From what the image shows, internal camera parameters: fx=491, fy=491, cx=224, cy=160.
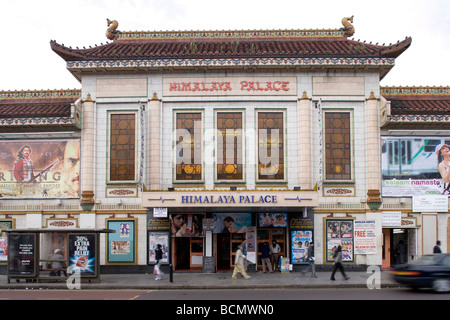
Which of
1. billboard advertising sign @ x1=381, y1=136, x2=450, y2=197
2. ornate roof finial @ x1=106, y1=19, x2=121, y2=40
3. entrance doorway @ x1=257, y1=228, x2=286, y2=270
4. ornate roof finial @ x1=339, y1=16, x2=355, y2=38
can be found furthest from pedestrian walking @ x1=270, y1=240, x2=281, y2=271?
ornate roof finial @ x1=106, y1=19, x2=121, y2=40

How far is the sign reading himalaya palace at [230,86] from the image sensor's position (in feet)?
80.7

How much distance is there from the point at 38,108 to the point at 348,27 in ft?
56.8

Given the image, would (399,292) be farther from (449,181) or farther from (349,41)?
(349,41)

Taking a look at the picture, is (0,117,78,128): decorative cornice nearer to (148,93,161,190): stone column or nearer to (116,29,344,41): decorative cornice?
(148,93,161,190): stone column

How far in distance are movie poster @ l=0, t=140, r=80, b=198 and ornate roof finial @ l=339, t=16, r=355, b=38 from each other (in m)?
15.7

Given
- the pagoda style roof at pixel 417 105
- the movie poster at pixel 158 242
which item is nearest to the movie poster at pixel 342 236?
the pagoda style roof at pixel 417 105

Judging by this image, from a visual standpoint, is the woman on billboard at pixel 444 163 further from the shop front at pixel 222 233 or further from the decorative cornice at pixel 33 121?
the decorative cornice at pixel 33 121

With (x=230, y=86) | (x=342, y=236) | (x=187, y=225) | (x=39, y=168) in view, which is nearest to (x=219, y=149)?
(x=230, y=86)

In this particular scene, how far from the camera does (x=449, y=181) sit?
2422 cm

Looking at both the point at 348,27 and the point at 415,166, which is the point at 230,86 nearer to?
the point at 348,27

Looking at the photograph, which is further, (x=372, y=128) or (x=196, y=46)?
(x=196, y=46)

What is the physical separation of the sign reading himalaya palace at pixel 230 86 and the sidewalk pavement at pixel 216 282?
893cm
